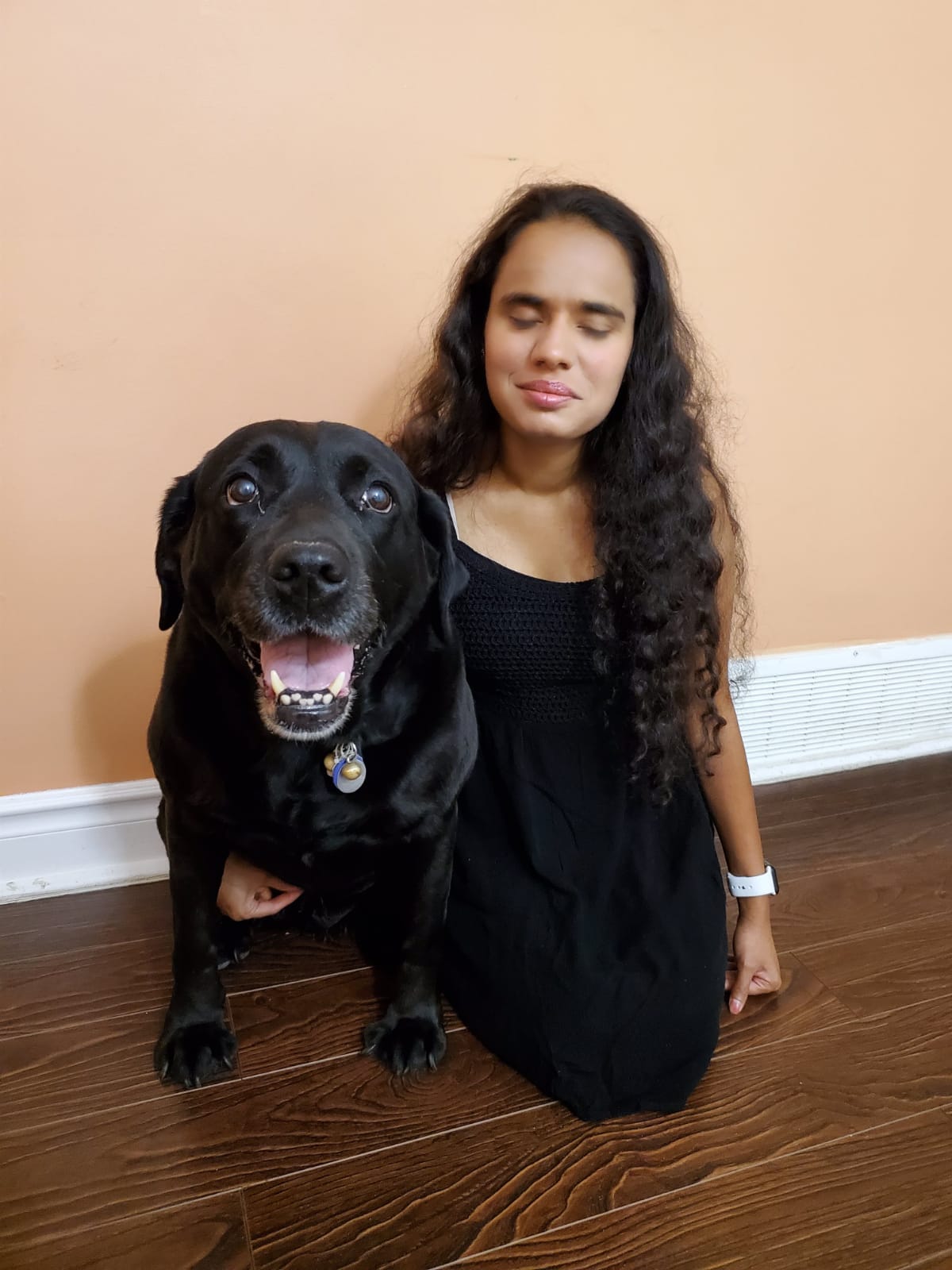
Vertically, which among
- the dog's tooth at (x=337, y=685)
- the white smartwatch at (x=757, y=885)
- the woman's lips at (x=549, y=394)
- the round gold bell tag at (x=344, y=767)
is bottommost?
the white smartwatch at (x=757, y=885)

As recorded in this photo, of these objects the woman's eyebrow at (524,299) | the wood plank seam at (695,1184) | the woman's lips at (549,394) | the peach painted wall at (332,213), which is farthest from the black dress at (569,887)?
the peach painted wall at (332,213)

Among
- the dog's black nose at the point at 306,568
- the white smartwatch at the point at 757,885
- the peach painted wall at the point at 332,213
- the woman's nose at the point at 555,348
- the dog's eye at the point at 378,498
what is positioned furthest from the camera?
the white smartwatch at the point at 757,885

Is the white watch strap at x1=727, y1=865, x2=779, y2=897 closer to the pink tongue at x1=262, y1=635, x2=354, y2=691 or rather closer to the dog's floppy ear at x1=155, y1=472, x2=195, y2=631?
the pink tongue at x1=262, y1=635, x2=354, y2=691

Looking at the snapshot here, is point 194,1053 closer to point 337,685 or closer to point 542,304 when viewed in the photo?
point 337,685

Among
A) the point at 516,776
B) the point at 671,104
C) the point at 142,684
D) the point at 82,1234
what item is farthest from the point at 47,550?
the point at 671,104

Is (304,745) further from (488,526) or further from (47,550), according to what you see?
(47,550)

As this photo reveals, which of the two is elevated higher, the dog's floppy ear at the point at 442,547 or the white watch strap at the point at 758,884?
the dog's floppy ear at the point at 442,547

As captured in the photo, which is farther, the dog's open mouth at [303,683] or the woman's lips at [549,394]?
the woman's lips at [549,394]

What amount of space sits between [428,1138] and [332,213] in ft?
4.48

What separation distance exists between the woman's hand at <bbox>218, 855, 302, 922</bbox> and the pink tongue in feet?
1.39

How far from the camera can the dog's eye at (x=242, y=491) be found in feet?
3.28

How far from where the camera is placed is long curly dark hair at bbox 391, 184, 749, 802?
1253 mm

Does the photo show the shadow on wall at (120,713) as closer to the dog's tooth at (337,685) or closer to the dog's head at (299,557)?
the dog's head at (299,557)

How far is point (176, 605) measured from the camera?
1.14 meters
